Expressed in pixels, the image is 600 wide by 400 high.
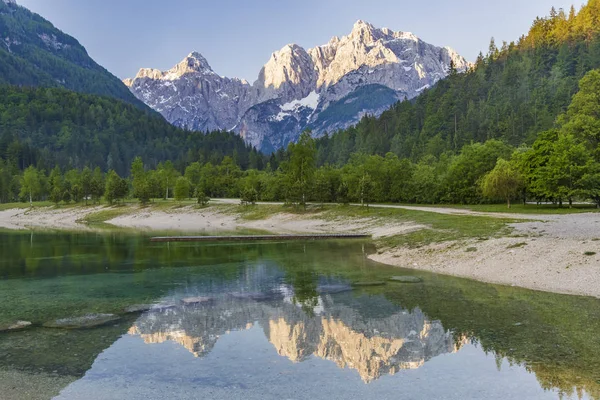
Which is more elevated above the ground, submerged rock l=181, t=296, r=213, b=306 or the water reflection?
the water reflection

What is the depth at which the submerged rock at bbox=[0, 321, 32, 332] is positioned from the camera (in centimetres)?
1858

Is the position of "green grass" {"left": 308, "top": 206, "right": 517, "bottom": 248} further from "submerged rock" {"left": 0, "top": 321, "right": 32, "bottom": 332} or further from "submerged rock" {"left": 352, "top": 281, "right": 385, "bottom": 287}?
"submerged rock" {"left": 0, "top": 321, "right": 32, "bottom": 332}

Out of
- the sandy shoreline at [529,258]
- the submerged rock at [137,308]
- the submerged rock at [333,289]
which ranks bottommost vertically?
the submerged rock at [137,308]

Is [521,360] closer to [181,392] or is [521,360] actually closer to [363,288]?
[181,392]

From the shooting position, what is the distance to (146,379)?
13461 mm

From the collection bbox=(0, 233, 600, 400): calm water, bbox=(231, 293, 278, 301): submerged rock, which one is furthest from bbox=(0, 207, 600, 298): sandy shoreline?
bbox=(231, 293, 278, 301): submerged rock

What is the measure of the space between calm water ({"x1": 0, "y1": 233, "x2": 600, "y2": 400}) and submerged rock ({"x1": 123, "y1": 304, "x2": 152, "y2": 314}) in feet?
1.95

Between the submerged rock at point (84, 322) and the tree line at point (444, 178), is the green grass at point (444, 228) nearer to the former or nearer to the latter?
the tree line at point (444, 178)

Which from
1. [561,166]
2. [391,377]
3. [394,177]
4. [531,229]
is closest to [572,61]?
Result: [394,177]

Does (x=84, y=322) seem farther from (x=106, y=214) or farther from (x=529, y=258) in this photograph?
(x=106, y=214)

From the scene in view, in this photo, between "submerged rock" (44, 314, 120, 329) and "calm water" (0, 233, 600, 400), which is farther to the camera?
"submerged rock" (44, 314, 120, 329)

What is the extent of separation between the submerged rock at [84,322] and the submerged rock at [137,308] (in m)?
1.01

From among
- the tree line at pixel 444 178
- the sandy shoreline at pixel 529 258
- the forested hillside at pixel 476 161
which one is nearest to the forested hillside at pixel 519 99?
the forested hillside at pixel 476 161

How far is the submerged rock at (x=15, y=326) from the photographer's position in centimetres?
1858
